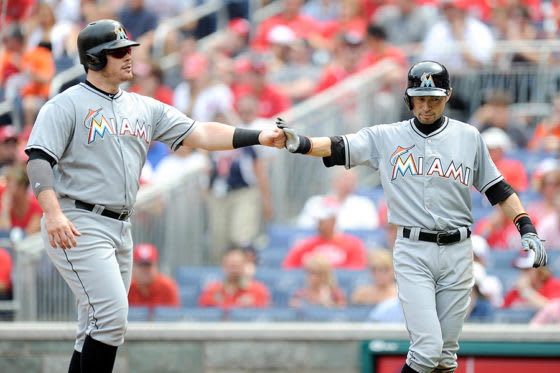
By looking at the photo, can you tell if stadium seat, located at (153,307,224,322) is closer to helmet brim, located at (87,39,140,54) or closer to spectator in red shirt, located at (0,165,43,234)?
spectator in red shirt, located at (0,165,43,234)

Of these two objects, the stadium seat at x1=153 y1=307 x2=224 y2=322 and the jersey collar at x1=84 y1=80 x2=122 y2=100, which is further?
the stadium seat at x1=153 y1=307 x2=224 y2=322

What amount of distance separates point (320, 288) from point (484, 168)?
2.92 m

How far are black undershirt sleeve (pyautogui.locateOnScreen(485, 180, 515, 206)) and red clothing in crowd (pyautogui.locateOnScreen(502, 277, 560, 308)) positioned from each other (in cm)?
262

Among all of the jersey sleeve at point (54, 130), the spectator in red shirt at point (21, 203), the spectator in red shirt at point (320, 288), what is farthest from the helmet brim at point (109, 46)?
the spectator in red shirt at point (21, 203)

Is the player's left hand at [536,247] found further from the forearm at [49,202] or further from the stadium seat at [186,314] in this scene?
the stadium seat at [186,314]

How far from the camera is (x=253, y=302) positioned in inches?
332

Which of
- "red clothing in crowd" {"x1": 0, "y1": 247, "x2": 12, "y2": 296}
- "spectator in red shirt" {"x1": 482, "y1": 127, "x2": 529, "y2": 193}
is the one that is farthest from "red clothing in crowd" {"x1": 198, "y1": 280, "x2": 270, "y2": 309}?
"spectator in red shirt" {"x1": 482, "y1": 127, "x2": 529, "y2": 193}

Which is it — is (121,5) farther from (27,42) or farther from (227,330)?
(227,330)

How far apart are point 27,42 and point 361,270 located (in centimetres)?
607

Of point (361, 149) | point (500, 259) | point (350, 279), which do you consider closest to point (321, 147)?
point (361, 149)

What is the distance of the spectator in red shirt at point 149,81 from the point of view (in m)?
11.1

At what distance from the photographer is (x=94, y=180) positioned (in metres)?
5.36

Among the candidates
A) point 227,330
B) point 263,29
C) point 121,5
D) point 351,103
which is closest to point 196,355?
point 227,330

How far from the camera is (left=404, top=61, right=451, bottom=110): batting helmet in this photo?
5430 mm
